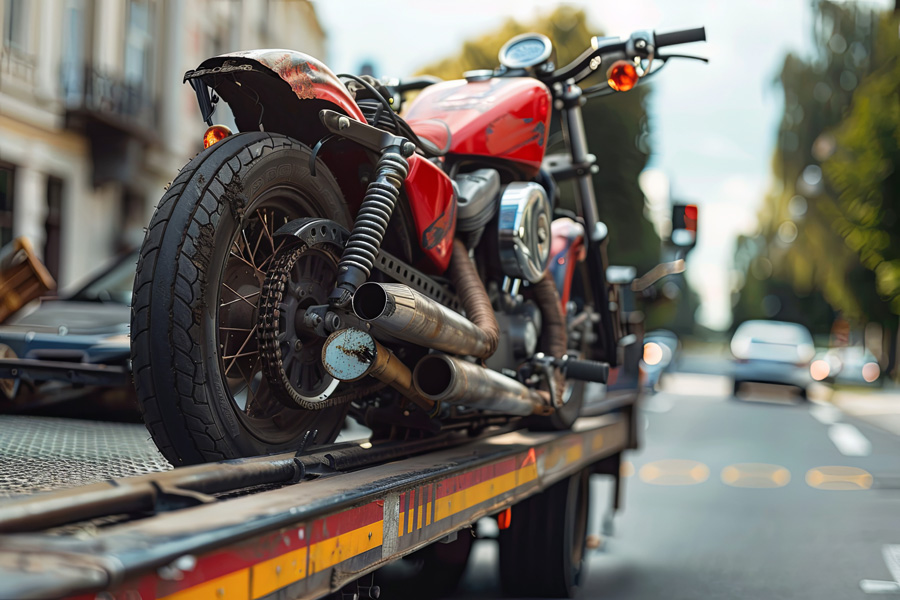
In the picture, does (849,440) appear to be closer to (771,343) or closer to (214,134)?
(771,343)

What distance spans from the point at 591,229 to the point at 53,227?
542 inches

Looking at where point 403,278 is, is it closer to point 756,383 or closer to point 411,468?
point 411,468

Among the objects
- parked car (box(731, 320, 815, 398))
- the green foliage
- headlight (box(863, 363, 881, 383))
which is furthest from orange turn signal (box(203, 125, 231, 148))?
headlight (box(863, 363, 881, 383))

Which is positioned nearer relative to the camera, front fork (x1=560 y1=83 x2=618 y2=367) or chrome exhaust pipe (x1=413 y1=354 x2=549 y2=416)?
chrome exhaust pipe (x1=413 y1=354 x2=549 y2=416)

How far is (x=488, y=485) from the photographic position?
351 centimetres

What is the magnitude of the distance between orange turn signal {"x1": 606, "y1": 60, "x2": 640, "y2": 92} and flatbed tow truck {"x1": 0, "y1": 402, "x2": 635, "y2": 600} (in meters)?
1.80

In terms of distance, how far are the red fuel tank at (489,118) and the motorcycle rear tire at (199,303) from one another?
Result: 1418 millimetres

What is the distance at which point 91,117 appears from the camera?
17266 millimetres

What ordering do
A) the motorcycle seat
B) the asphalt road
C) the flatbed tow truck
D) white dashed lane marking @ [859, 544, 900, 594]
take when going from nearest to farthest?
the flatbed tow truck
the motorcycle seat
white dashed lane marking @ [859, 544, 900, 594]
the asphalt road

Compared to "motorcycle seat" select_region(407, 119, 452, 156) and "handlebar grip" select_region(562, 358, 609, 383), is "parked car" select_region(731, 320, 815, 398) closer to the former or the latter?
"handlebar grip" select_region(562, 358, 609, 383)

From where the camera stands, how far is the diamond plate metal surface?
252 cm

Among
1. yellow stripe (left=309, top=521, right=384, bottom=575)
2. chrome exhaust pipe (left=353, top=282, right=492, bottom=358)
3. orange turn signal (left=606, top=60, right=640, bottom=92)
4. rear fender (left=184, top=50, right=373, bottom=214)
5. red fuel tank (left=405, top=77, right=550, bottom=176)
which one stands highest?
orange turn signal (left=606, top=60, right=640, bottom=92)

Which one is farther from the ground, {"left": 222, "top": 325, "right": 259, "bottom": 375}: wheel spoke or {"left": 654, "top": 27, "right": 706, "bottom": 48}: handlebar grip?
{"left": 654, "top": 27, "right": 706, "bottom": 48}: handlebar grip

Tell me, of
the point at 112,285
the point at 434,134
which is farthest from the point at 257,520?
the point at 112,285
